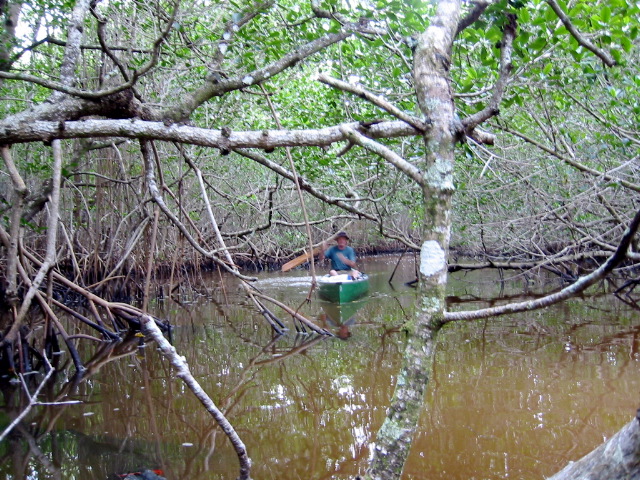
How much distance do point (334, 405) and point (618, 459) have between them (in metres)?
3.21

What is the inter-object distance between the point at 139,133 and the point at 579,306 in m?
7.57

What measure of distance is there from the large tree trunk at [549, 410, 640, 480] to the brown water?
2.05 metres

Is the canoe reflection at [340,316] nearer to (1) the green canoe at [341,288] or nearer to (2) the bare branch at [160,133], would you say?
(1) the green canoe at [341,288]

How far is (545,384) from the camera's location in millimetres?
4387

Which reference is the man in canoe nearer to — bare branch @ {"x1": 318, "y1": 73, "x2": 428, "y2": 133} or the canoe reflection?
the canoe reflection

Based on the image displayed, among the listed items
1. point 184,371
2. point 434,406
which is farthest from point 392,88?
point 184,371

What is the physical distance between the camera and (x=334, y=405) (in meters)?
4.08

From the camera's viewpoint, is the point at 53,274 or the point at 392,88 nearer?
the point at 53,274

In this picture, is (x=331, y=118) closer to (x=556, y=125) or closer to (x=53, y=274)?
(x=556, y=125)

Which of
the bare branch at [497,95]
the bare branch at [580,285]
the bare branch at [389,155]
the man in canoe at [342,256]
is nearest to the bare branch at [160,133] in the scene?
the bare branch at [389,155]

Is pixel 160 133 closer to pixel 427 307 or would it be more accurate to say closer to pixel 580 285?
pixel 427 307

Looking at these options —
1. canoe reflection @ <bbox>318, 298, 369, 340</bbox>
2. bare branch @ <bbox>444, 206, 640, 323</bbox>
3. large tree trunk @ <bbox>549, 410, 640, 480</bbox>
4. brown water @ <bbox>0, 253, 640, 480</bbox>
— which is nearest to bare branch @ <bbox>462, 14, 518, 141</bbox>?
bare branch @ <bbox>444, 206, 640, 323</bbox>

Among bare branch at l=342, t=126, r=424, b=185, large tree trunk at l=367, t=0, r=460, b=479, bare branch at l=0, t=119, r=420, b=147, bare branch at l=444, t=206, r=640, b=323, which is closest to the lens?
bare branch at l=444, t=206, r=640, b=323

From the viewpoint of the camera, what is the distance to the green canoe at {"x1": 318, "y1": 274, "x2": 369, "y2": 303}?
9727mm
